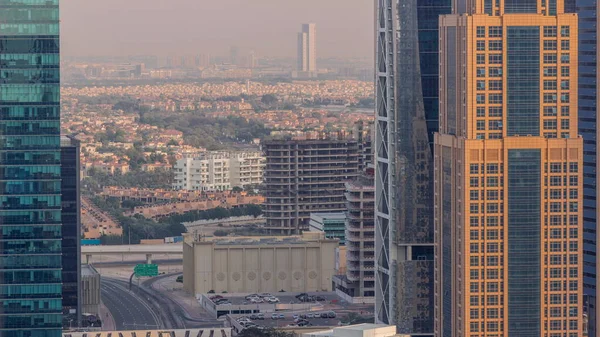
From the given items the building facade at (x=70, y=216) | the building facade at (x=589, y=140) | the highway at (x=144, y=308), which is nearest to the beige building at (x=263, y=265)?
the highway at (x=144, y=308)

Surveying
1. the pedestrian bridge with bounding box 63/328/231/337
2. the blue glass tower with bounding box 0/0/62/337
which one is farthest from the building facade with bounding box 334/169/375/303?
the blue glass tower with bounding box 0/0/62/337

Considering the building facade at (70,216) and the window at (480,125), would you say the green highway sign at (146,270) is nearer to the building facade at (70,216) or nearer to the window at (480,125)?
the building facade at (70,216)

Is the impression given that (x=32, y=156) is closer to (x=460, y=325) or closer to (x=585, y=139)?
(x=460, y=325)

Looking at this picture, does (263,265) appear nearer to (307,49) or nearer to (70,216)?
(70,216)

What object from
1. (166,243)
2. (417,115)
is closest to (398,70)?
(417,115)

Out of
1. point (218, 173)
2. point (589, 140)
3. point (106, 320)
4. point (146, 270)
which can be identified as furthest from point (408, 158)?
point (218, 173)

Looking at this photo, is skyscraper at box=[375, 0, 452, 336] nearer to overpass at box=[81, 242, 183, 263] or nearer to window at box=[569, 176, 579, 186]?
window at box=[569, 176, 579, 186]
